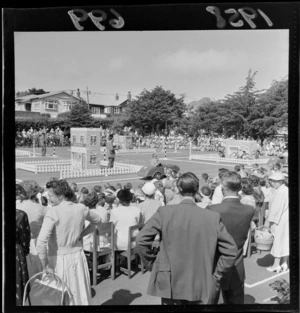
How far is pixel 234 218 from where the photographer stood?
130 inches

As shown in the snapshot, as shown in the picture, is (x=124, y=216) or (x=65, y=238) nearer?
(x=65, y=238)

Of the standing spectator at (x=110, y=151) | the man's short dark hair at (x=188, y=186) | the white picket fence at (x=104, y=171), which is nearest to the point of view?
the man's short dark hair at (x=188, y=186)

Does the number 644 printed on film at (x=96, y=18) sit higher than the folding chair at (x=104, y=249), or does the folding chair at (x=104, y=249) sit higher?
the number 644 printed on film at (x=96, y=18)

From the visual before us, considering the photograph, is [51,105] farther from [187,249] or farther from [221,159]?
[221,159]

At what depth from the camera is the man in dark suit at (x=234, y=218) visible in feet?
10.8

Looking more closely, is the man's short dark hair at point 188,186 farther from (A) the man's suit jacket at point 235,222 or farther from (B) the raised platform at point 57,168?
(B) the raised platform at point 57,168

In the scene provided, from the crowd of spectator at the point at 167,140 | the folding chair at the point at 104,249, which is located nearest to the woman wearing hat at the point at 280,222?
the crowd of spectator at the point at 167,140

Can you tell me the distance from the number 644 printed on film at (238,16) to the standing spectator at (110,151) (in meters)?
2.44

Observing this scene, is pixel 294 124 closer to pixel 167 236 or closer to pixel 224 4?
pixel 224 4

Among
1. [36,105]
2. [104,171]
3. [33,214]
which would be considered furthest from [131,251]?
[104,171]

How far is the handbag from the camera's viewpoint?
3575mm

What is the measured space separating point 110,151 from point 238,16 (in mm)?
3654

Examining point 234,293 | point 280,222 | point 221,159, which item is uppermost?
point 221,159

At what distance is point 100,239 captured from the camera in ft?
14.1
